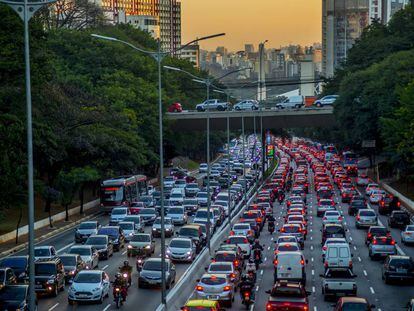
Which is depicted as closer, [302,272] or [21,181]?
[302,272]

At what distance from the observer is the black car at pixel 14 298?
31047 mm

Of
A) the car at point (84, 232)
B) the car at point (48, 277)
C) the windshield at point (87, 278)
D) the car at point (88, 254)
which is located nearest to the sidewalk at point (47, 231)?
the car at point (84, 232)

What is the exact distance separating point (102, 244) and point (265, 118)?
64.0 m

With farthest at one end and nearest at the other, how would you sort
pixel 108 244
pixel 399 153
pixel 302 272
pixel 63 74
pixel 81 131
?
pixel 63 74
pixel 399 153
pixel 81 131
pixel 108 244
pixel 302 272

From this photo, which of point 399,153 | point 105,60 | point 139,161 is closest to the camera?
point 399,153

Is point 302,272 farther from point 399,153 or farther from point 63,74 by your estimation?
point 63,74

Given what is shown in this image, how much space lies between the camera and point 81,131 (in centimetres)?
7131

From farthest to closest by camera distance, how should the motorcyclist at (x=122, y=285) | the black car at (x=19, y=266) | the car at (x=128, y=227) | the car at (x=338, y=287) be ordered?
the car at (x=128, y=227) < the black car at (x=19, y=266) < the car at (x=338, y=287) < the motorcyclist at (x=122, y=285)

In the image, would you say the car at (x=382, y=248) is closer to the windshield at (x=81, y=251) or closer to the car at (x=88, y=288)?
the windshield at (x=81, y=251)

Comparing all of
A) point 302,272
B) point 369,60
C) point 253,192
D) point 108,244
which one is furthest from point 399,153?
point 369,60

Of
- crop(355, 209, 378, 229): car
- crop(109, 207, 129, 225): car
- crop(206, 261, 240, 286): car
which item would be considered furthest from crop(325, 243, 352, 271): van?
crop(109, 207, 129, 225): car

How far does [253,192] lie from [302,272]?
5127 cm

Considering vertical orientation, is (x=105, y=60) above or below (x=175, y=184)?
above

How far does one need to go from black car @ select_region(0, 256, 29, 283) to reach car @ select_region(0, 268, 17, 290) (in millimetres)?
1639
